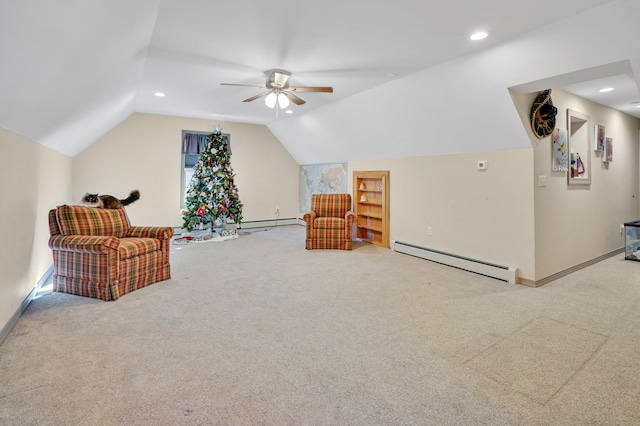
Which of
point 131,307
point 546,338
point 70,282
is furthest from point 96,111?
point 546,338

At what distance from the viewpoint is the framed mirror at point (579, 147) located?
435 centimetres

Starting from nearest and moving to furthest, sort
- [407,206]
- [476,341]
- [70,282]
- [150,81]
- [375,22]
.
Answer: [476,341] < [375,22] < [70,282] < [150,81] < [407,206]

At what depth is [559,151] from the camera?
410 cm

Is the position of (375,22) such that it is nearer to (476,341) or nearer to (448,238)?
(476,341)

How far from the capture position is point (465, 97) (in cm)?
381

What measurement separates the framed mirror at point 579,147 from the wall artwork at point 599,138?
0.22m

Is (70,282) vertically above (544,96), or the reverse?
(544,96)

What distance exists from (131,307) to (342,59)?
327cm

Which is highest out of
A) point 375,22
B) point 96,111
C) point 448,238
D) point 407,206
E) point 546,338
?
point 375,22

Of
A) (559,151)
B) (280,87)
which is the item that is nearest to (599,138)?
(559,151)

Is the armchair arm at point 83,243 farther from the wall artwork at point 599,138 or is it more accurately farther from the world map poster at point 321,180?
the wall artwork at point 599,138

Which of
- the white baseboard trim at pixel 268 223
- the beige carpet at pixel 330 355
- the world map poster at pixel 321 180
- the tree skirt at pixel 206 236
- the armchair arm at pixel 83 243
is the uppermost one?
the world map poster at pixel 321 180

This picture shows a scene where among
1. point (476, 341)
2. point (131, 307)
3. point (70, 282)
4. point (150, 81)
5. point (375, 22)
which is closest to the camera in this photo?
point (476, 341)

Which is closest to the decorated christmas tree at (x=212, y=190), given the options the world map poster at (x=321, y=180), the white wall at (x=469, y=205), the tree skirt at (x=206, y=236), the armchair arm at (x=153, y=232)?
the tree skirt at (x=206, y=236)
